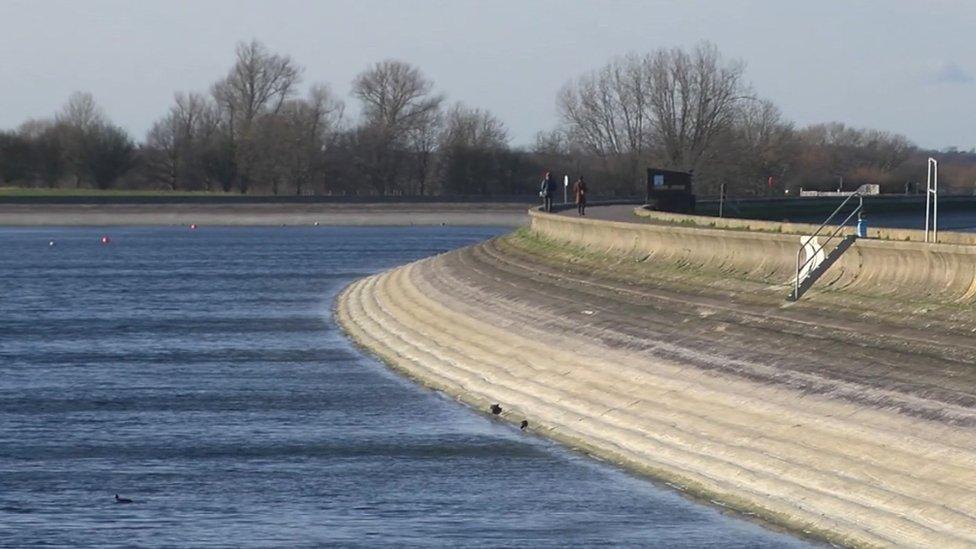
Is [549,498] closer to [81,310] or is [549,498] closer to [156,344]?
[156,344]

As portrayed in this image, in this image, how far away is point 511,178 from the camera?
151 m

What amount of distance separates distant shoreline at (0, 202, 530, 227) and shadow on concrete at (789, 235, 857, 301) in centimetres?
9541

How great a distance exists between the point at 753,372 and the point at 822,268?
190 inches

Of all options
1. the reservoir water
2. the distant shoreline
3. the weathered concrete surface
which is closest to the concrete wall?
the weathered concrete surface

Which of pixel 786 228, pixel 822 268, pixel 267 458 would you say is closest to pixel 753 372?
pixel 822 268

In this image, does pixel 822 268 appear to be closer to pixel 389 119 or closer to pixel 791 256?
pixel 791 256

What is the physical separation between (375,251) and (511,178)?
65.4 m

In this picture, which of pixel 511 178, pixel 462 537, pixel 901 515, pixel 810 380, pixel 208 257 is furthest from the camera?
pixel 511 178

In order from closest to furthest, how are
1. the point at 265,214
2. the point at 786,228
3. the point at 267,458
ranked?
the point at 267,458
the point at 786,228
the point at 265,214

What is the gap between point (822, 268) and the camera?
2791 centimetres

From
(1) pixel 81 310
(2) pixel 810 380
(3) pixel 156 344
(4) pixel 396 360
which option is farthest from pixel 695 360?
(1) pixel 81 310

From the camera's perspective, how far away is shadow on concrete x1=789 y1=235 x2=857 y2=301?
91.1ft

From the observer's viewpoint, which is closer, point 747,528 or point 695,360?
point 747,528

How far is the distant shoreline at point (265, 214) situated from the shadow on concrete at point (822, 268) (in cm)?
9541
